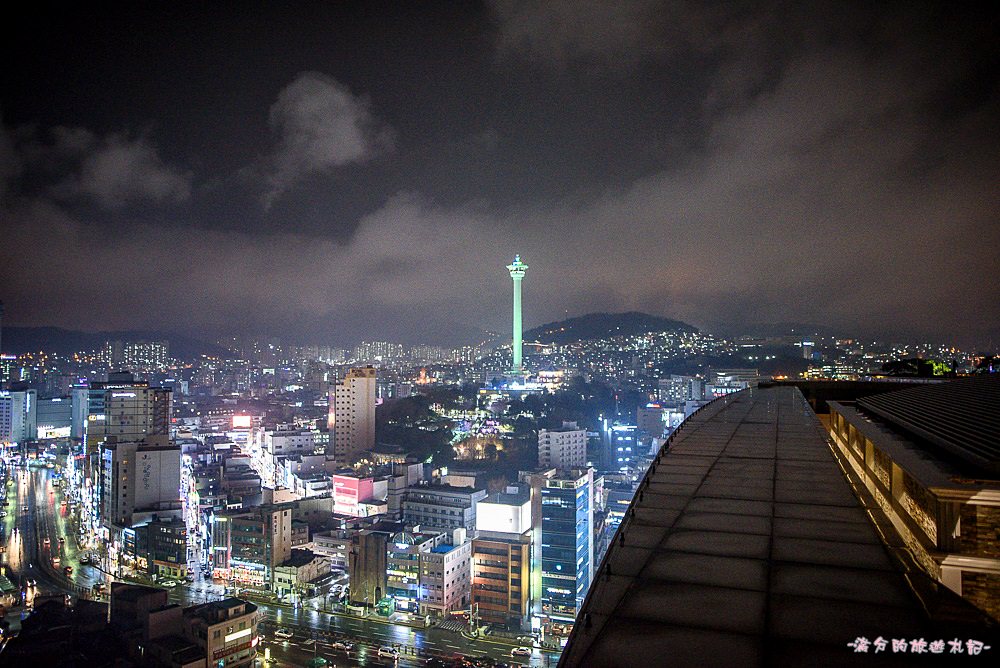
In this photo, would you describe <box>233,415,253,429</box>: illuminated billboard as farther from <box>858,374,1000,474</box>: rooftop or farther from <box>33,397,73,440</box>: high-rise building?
<box>858,374,1000,474</box>: rooftop

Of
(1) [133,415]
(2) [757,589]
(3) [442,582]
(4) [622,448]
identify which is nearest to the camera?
(2) [757,589]

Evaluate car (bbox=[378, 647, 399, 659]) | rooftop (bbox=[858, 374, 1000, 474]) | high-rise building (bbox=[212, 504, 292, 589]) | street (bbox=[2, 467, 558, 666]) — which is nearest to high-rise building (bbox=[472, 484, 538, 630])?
street (bbox=[2, 467, 558, 666])

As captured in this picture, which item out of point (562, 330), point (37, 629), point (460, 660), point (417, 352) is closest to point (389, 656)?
point (460, 660)

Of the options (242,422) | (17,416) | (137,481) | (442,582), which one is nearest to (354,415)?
(137,481)

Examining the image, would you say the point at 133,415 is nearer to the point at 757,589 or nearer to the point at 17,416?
the point at 17,416

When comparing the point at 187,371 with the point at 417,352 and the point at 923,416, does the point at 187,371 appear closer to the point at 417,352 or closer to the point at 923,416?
the point at 417,352
